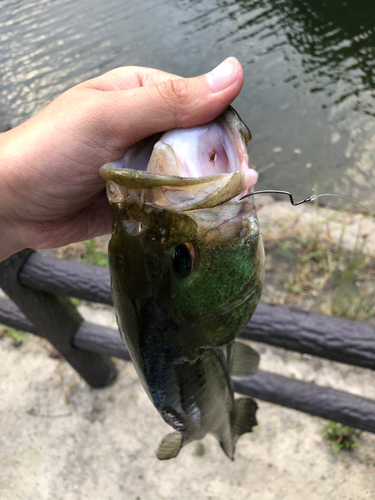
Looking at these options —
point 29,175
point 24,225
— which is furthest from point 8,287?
point 29,175

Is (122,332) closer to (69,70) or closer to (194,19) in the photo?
(69,70)

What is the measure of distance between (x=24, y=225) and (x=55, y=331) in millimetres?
1038

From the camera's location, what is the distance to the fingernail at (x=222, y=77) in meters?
0.98

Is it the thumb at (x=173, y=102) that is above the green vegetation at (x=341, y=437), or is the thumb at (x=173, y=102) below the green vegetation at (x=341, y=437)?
above

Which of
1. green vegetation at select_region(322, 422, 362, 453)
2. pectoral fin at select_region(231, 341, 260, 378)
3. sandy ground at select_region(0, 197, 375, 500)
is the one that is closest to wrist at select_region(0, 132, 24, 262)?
pectoral fin at select_region(231, 341, 260, 378)

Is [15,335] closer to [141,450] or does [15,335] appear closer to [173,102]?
[141,450]

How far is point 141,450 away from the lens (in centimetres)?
261

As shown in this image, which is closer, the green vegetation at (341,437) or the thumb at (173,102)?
the thumb at (173,102)

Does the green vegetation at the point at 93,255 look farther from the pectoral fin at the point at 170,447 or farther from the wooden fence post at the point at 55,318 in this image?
the pectoral fin at the point at 170,447

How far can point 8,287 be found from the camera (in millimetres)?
2178

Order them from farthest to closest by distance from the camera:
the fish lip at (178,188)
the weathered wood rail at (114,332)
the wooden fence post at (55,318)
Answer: the wooden fence post at (55,318), the weathered wood rail at (114,332), the fish lip at (178,188)

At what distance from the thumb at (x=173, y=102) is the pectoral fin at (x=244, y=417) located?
1328 mm

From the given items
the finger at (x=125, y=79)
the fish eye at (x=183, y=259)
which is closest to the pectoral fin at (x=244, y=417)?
the fish eye at (x=183, y=259)

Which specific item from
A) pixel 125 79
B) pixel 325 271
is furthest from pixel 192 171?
pixel 325 271
